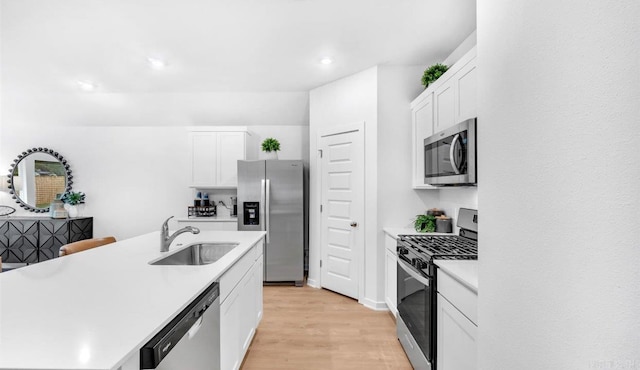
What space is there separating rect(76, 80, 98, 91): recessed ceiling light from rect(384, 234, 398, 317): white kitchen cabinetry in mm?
4378

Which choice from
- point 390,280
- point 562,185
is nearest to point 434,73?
point 390,280

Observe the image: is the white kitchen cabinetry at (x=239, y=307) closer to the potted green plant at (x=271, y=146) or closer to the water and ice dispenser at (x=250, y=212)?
the water and ice dispenser at (x=250, y=212)

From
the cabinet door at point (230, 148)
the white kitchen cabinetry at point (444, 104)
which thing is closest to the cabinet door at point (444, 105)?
the white kitchen cabinetry at point (444, 104)

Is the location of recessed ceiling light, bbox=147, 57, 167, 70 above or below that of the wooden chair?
above

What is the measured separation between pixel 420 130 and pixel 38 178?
6246 millimetres

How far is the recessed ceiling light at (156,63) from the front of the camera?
3.30 m

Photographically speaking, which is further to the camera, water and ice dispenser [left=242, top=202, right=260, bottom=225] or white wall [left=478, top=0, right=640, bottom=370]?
water and ice dispenser [left=242, top=202, right=260, bottom=225]

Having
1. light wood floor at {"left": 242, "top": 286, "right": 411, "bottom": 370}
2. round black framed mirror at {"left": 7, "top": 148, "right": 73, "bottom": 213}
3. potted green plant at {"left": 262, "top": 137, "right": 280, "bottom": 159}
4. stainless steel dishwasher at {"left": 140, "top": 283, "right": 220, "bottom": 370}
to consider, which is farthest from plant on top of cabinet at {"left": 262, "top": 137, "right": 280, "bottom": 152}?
round black framed mirror at {"left": 7, "top": 148, "right": 73, "bottom": 213}

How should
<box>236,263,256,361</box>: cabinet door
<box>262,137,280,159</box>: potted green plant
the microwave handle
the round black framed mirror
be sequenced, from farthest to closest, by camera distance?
the round black framed mirror < <box>262,137,280,159</box>: potted green plant < <box>236,263,256,361</box>: cabinet door < the microwave handle

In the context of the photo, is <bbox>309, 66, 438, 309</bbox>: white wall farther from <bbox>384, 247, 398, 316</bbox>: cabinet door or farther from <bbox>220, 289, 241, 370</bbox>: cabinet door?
<bbox>220, 289, 241, 370</bbox>: cabinet door

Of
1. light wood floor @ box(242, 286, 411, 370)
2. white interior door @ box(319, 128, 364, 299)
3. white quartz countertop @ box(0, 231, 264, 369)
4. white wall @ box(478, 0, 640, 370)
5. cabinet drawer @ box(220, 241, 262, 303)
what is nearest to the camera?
white wall @ box(478, 0, 640, 370)

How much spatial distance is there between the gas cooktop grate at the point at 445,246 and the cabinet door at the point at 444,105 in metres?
0.92

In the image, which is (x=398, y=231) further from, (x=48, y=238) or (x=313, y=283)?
(x=48, y=238)

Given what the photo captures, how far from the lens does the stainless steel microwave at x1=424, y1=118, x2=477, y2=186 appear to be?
1.89m
